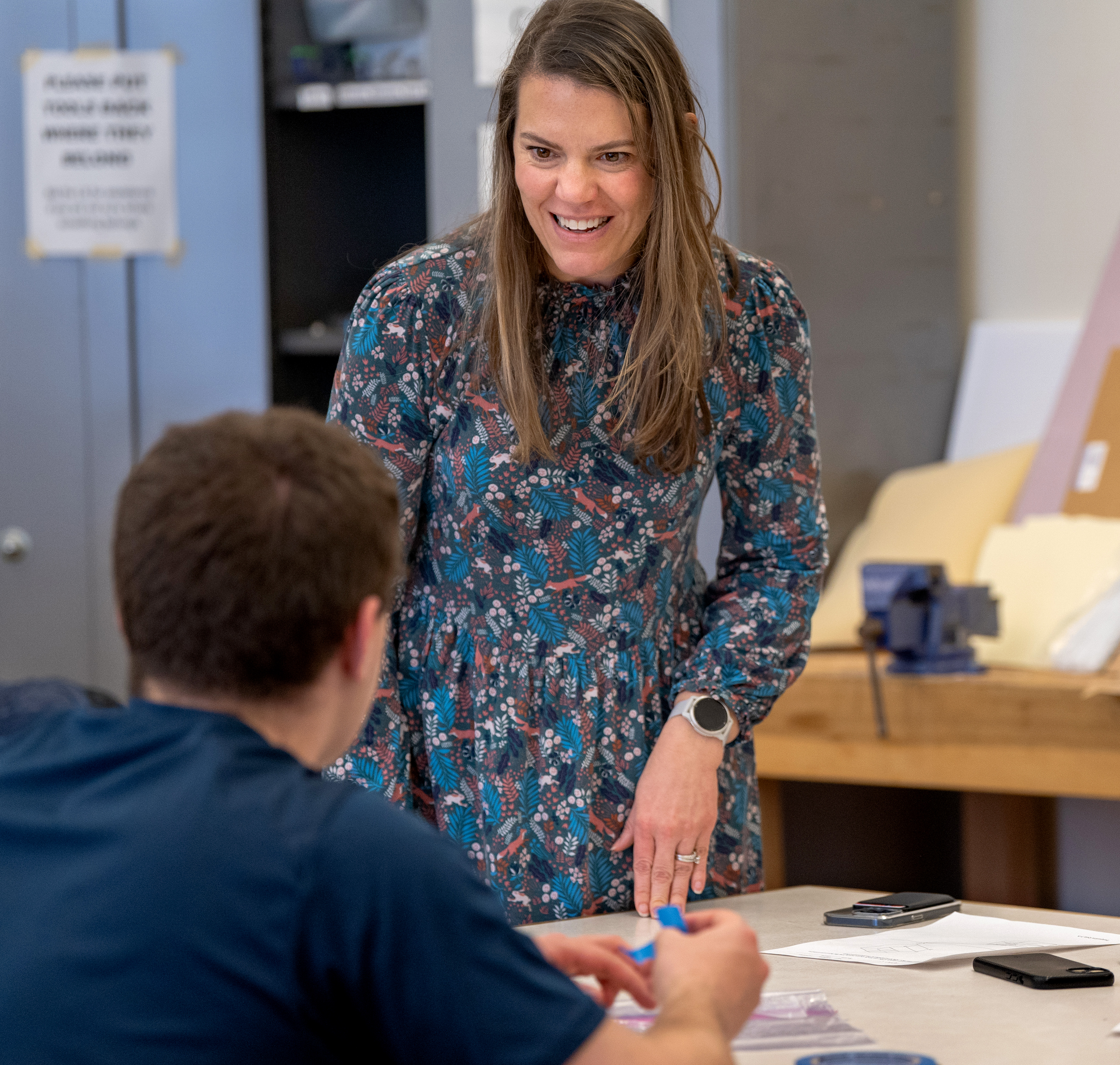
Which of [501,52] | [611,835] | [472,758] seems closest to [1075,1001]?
[611,835]

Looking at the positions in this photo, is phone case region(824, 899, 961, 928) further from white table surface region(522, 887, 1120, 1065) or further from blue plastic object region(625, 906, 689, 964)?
blue plastic object region(625, 906, 689, 964)

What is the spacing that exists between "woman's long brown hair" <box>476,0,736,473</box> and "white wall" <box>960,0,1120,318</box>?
1797 millimetres

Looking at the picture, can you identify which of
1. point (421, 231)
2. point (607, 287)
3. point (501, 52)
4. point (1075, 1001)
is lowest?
point (1075, 1001)

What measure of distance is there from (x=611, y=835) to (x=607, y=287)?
523mm

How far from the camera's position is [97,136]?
3074 mm

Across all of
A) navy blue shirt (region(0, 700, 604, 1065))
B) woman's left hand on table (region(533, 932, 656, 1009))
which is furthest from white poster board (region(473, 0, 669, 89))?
navy blue shirt (region(0, 700, 604, 1065))

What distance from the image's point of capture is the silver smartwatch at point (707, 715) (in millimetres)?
1388

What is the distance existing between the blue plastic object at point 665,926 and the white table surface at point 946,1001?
0.33 ft

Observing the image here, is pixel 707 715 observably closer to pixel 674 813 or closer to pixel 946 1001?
pixel 674 813

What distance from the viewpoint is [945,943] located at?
1.27 metres

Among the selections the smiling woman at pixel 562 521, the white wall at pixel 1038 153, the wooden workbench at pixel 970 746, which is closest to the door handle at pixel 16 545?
the wooden workbench at pixel 970 746

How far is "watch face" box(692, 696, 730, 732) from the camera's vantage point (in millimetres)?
1391

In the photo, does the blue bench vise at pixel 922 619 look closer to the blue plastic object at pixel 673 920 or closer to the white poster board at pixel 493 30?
the white poster board at pixel 493 30

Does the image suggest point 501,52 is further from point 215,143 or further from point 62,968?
point 62,968
